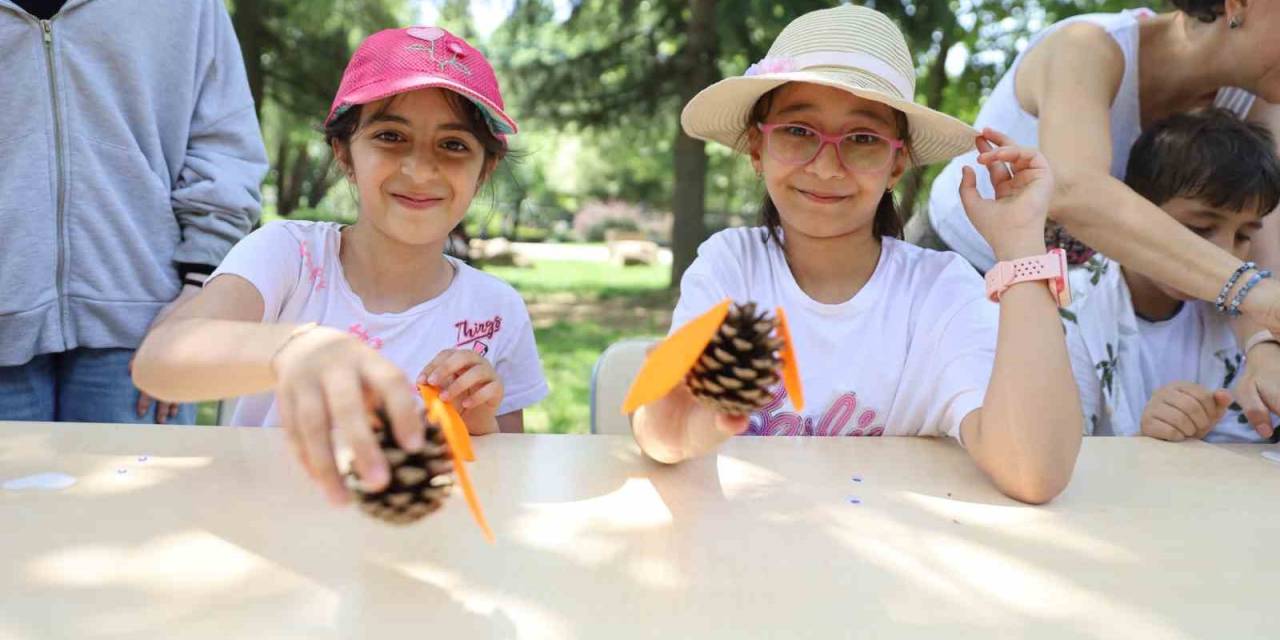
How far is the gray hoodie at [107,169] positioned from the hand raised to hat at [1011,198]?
5.26ft

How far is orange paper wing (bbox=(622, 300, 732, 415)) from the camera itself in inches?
37.1

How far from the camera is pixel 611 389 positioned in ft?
6.59

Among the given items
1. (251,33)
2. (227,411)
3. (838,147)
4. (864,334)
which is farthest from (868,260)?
(251,33)

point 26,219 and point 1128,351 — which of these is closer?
point 26,219

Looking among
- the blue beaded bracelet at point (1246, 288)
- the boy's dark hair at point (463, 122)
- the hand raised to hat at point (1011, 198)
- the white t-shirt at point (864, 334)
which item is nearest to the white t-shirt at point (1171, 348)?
the blue beaded bracelet at point (1246, 288)

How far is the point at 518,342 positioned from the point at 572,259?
18.8 m

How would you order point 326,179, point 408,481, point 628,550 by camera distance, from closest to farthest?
→ point 408,481 < point 628,550 < point 326,179

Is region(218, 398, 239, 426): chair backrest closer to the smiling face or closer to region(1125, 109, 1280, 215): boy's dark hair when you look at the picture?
the smiling face

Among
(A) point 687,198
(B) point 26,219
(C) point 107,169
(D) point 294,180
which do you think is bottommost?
(D) point 294,180

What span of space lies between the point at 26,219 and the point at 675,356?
1.58 m

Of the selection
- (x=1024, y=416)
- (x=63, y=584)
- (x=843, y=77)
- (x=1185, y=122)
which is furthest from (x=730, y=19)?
(x=63, y=584)

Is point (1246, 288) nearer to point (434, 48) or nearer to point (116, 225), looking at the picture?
point (434, 48)

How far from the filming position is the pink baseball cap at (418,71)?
1.71 m

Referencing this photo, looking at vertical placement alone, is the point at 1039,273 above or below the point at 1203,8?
below
